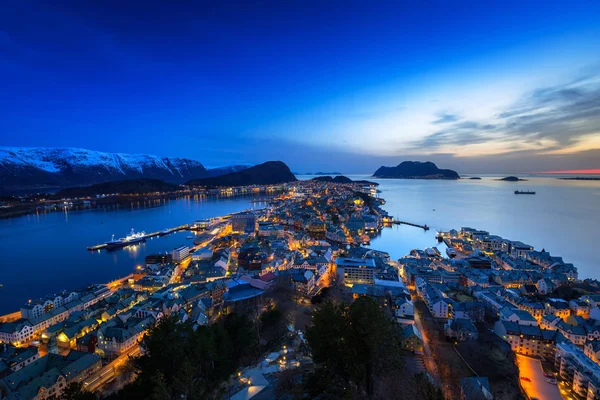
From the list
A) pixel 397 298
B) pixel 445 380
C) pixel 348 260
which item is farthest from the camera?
pixel 348 260

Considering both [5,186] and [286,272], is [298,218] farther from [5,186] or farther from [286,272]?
[5,186]

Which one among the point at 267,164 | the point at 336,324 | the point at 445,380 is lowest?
the point at 445,380

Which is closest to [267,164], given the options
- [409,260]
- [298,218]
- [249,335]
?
[298,218]

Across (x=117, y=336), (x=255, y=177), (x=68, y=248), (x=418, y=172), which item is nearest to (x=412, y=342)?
(x=117, y=336)

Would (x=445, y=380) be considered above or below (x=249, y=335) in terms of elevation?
below

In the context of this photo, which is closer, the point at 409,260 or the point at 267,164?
the point at 409,260

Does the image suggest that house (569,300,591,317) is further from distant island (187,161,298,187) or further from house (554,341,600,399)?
distant island (187,161,298,187)

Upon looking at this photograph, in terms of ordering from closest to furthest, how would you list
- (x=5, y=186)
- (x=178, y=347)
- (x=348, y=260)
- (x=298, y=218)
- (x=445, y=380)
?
(x=178, y=347) < (x=445, y=380) < (x=348, y=260) < (x=298, y=218) < (x=5, y=186)

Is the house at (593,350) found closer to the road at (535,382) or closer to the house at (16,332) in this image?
the road at (535,382)
